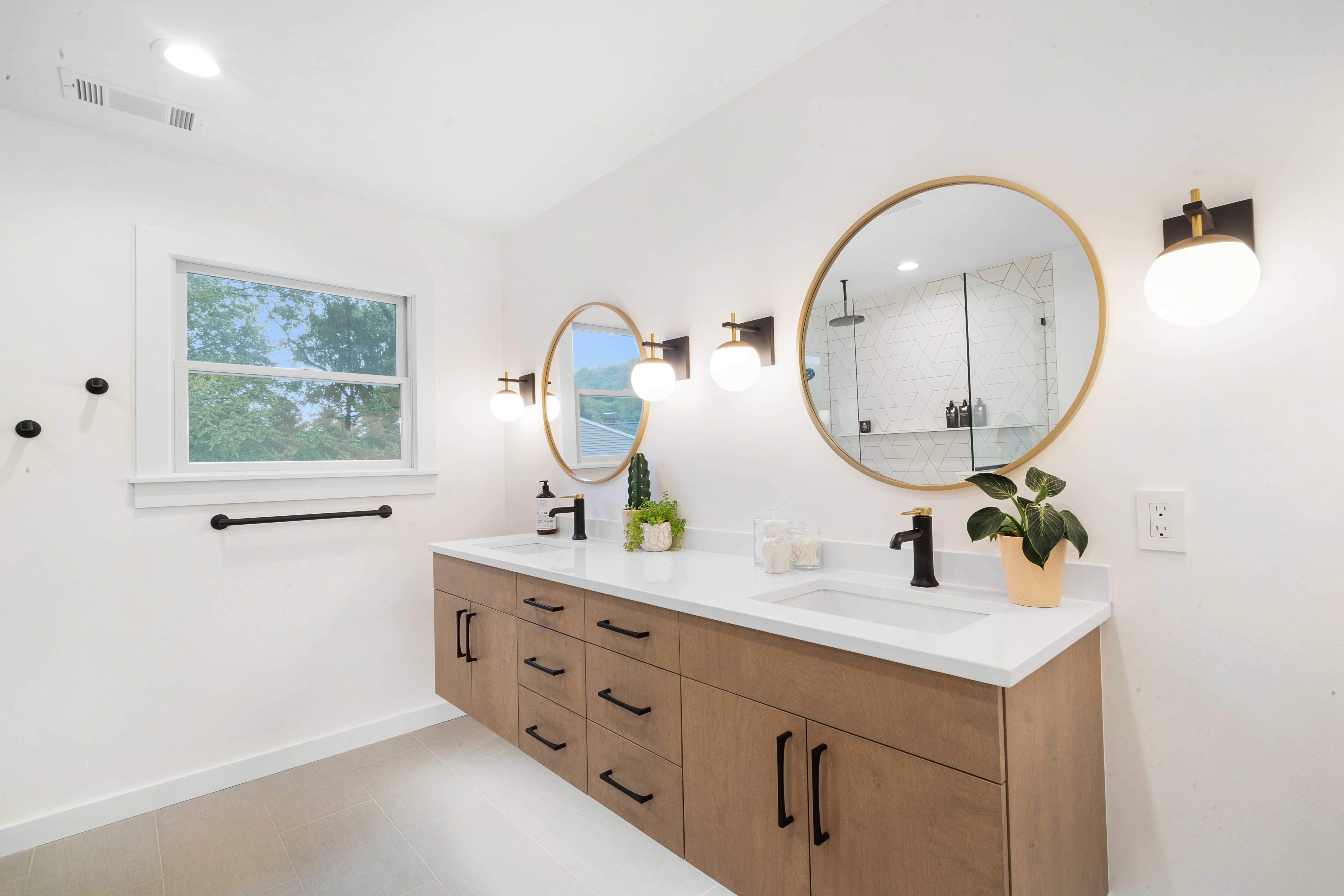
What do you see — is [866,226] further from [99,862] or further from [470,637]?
[99,862]

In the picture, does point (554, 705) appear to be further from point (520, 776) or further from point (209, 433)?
point (209, 433)

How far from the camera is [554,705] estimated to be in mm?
1866

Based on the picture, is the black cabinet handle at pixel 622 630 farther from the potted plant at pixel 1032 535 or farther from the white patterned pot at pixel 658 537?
the potted plant at pixel 1032 535

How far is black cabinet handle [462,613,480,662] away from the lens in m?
2.30

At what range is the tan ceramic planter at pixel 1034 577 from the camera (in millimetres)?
1267

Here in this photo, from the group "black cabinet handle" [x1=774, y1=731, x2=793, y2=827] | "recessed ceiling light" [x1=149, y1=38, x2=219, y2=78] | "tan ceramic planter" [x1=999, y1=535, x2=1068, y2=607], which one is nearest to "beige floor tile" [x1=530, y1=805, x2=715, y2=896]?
"black cabinet handle" [x1=774, y1=731, x2=793, y2=827]

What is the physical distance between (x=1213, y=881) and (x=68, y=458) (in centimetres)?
332

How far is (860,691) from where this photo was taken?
1.11 m

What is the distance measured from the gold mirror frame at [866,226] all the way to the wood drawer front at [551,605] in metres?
0.84

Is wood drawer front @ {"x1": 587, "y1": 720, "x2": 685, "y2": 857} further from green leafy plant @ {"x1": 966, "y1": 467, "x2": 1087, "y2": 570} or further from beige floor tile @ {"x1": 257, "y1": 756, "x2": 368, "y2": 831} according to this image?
beige floor tile @ {"x1": 257, "y1": 756, "x2": 368, "y2": 831}

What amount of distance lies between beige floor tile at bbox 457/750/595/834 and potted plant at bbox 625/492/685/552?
787 millimetres

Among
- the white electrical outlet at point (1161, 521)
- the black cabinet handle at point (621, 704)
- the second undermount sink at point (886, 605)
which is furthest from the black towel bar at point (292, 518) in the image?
the white electrical outlet at point (1161, 521)

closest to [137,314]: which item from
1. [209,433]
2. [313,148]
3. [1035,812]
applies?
[209,433]

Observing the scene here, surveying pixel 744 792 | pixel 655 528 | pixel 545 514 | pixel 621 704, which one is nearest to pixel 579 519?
pixel 545 514
